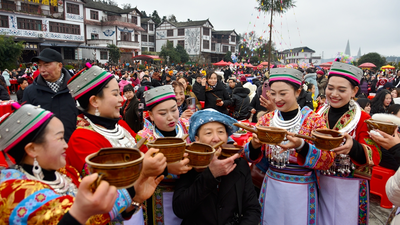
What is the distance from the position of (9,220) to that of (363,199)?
280cm

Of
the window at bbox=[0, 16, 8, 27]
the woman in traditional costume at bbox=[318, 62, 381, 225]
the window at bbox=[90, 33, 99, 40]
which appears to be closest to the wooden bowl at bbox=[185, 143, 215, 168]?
the woman in traditional costume at bbox=[318, 62, 381, 225]

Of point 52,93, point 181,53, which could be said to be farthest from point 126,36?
point 52,93

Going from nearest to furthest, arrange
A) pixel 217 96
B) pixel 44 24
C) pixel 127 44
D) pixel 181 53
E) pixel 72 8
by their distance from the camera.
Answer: pixel 217 96 → pixel 44 24 → pixel 72 8 → pixel 127 44 → pixel 181 53

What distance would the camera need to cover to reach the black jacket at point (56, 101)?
3484 mm

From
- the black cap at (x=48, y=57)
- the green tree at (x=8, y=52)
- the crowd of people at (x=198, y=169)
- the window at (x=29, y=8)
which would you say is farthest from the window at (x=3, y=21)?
the crowd of people at (x=198, y=169)

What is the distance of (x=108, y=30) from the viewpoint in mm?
39062

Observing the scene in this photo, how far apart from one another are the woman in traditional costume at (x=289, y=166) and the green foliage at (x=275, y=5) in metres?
14.6

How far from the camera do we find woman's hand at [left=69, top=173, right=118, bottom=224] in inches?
42.8

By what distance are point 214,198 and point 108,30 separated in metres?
42.0

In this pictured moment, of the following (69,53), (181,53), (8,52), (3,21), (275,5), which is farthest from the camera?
(181,53)

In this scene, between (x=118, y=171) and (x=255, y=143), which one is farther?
(x=255, y=143)

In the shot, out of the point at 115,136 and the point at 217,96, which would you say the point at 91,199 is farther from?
the point at 217,96

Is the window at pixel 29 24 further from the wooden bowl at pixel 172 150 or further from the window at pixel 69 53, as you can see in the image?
the wooden bowl at pixel 172 150

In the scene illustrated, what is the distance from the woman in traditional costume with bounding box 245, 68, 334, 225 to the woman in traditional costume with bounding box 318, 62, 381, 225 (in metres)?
0.16
